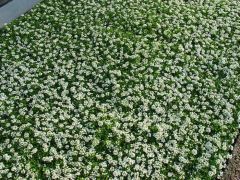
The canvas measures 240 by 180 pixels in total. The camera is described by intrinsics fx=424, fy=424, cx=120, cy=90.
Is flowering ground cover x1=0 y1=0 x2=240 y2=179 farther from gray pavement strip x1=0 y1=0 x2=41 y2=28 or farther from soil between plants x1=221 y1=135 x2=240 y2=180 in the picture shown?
gray pavement strip x1=0 y1=0 x2=41 y2=28

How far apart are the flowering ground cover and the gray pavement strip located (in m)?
0.46

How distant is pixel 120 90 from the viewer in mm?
15891

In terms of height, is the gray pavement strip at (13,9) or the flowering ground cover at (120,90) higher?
the gray pavement strip at (13,9)

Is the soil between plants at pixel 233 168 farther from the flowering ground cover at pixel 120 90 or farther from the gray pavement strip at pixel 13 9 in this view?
the gray pavement strip at pixel 13 9

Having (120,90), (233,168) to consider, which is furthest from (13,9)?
(233,168)

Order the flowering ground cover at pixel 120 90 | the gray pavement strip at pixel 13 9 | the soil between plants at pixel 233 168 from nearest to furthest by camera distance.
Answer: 1. the soil between plants at pixel 233 168
2. the flowering ground cover at pixel 120 90
3. the gray pavement strip at pixel 13 9

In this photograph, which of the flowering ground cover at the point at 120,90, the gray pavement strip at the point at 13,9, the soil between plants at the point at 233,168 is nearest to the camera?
the soil between plants at the point at 233,168

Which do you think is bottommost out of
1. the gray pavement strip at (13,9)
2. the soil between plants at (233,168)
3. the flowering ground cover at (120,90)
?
the soil between plants at (233,168)

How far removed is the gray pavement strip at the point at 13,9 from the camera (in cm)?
1964

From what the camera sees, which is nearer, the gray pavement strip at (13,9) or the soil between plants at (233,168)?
the soil between plants at (233,168)

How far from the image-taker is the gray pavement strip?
1964cm

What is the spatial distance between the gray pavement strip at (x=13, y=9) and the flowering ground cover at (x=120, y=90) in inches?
18.0

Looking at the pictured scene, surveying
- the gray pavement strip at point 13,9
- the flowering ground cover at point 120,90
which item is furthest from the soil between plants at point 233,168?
the gray pavement strip at point 13,9

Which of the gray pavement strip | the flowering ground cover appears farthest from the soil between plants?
the gray pavement strip
